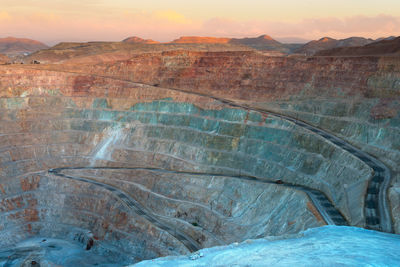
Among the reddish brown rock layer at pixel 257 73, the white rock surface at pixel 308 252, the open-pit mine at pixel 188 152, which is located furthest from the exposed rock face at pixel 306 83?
the white rock surface at pixel 308 252

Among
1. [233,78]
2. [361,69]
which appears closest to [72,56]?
[233,78]

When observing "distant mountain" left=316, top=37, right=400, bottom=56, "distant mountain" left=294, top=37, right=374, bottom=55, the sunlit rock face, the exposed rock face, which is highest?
"distant mountain" left=294, top=37, right=374, bottom=55

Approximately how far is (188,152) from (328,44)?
11471 centimetres

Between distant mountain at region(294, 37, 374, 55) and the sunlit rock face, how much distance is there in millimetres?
84679

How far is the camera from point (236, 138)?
73.3m

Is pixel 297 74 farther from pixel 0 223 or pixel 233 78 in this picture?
pixel 0 223

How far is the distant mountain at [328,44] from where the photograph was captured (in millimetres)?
152375

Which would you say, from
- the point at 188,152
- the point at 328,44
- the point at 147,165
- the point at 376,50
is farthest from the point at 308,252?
the point at 328,44

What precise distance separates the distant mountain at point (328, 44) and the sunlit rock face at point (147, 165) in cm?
8468

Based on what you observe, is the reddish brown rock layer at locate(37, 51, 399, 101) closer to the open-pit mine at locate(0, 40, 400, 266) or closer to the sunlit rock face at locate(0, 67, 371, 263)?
the open-pit mine at locate(0, 40, 400, 266)

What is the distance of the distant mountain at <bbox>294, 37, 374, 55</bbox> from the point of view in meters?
152

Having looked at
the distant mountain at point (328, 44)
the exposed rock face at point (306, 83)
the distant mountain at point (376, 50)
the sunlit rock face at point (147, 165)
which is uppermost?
the distant mountain at point (328, 44)

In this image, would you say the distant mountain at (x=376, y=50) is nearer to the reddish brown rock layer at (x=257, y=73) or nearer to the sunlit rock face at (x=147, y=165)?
the reddish brown rock layer at (x=257, y=73)

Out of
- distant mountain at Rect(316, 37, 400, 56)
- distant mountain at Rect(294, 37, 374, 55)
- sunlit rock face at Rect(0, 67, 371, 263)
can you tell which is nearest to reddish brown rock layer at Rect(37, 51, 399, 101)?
sunlit rock face at Rect(0, 67, 371, 263)
